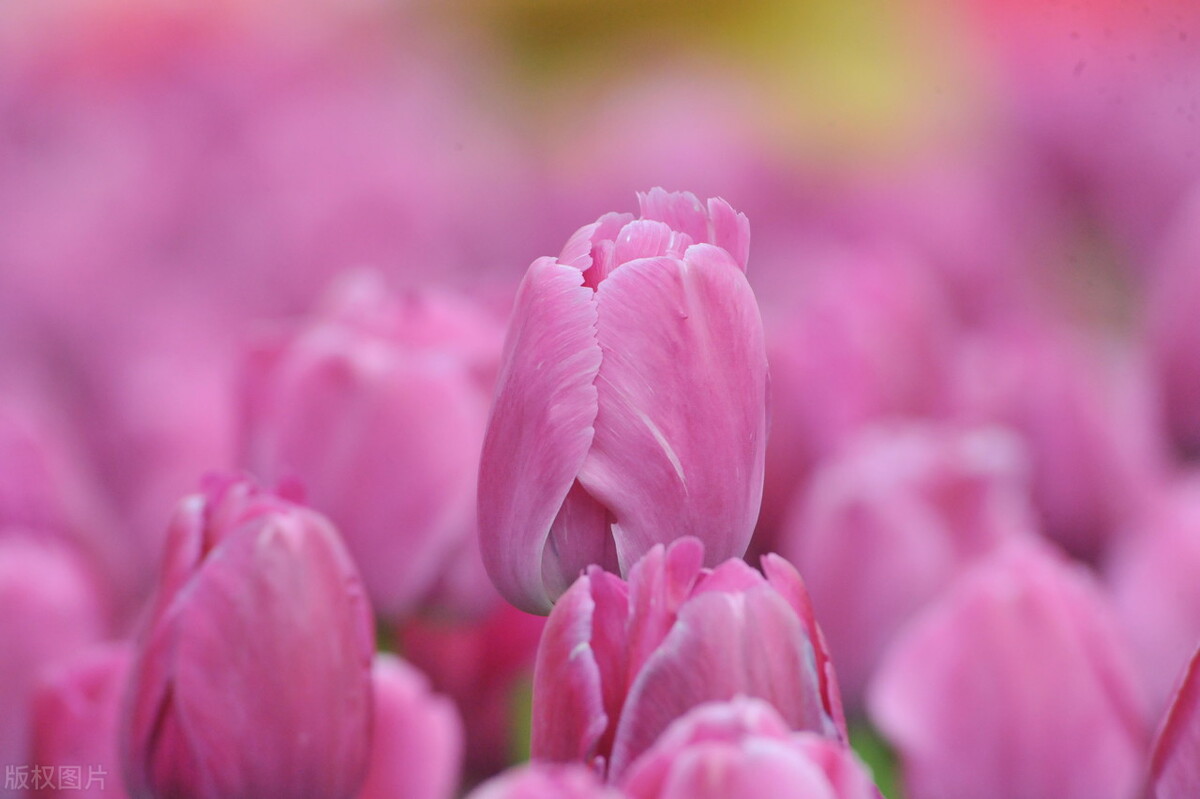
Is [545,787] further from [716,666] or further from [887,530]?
[887,530]

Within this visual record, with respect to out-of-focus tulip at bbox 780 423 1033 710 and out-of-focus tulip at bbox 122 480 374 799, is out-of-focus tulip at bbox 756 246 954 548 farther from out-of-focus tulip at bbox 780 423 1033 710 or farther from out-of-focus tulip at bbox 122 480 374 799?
out-of-focus tulip at bbox 122 480 374 799

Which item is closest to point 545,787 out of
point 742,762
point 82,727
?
point 742,762

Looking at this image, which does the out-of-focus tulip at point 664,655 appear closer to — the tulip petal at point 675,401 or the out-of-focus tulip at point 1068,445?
the tulip petal at point 675,401

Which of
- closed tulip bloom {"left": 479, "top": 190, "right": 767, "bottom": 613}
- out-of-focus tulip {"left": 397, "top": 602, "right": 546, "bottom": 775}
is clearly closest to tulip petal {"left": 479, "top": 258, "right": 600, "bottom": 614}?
closed tulip bloom {"left": 479, "top": 190, "right": 767, "bottom": 613}

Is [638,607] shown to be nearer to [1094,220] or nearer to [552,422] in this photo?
[552,422]

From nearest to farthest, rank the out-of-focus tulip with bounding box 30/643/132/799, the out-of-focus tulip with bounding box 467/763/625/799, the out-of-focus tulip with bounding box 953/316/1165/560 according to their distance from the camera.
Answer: the out-of-focus tulip with bounding box 467/763/625/799
the out-of-focus tulip with bounding box 30/643/132/799
the out-of-focus tulip with bounding box 953/316/1165/560

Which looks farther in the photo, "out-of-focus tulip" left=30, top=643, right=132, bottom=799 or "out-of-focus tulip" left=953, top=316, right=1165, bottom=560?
"out-of-focus tulip" left=953, top=316, right=1165, bottom=560

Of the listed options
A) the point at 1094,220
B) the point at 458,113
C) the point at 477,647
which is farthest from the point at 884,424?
the point at 458,113
